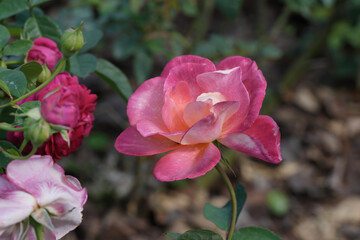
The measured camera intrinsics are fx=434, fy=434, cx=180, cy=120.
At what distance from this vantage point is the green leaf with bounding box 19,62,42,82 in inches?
24.8

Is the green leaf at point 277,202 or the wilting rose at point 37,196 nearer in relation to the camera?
the wilting rose at point 37,196

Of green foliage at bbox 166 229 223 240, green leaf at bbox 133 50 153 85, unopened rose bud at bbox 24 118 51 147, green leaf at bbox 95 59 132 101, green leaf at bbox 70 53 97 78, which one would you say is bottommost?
green leaf at bbox 133 50 153 85

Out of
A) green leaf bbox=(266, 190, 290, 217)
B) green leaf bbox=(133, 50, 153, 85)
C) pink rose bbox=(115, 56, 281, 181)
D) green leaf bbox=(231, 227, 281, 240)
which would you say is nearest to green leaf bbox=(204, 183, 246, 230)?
green leaf bbox=(231, 227, 281, 240)

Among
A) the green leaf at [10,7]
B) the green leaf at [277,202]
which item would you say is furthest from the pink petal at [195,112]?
the green leaf at [277,202]

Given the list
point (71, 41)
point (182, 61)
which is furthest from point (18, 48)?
point (182, 61)

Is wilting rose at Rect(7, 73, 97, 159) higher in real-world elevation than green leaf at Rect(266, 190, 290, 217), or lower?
higher

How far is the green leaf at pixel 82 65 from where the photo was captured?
2.57 ft

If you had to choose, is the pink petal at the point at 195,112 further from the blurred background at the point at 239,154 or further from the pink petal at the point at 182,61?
the blurred background at the point at 239,154

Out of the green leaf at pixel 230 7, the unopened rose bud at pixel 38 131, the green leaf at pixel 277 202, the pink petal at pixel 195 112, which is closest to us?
the unopened rose bud at pixel 38 131

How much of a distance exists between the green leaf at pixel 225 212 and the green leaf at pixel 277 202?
1.59m

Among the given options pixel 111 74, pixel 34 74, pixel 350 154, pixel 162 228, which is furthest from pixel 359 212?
pixel 34 74

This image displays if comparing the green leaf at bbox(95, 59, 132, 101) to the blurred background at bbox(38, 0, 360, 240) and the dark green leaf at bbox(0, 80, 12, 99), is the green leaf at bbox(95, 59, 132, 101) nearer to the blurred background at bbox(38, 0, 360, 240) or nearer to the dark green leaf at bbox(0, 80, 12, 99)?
the dark green leaf at bbox(0, 80, 12, 99)

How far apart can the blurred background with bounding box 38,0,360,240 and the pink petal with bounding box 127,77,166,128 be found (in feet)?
2.90

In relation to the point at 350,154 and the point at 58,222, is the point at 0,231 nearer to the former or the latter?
the point at 58,222
